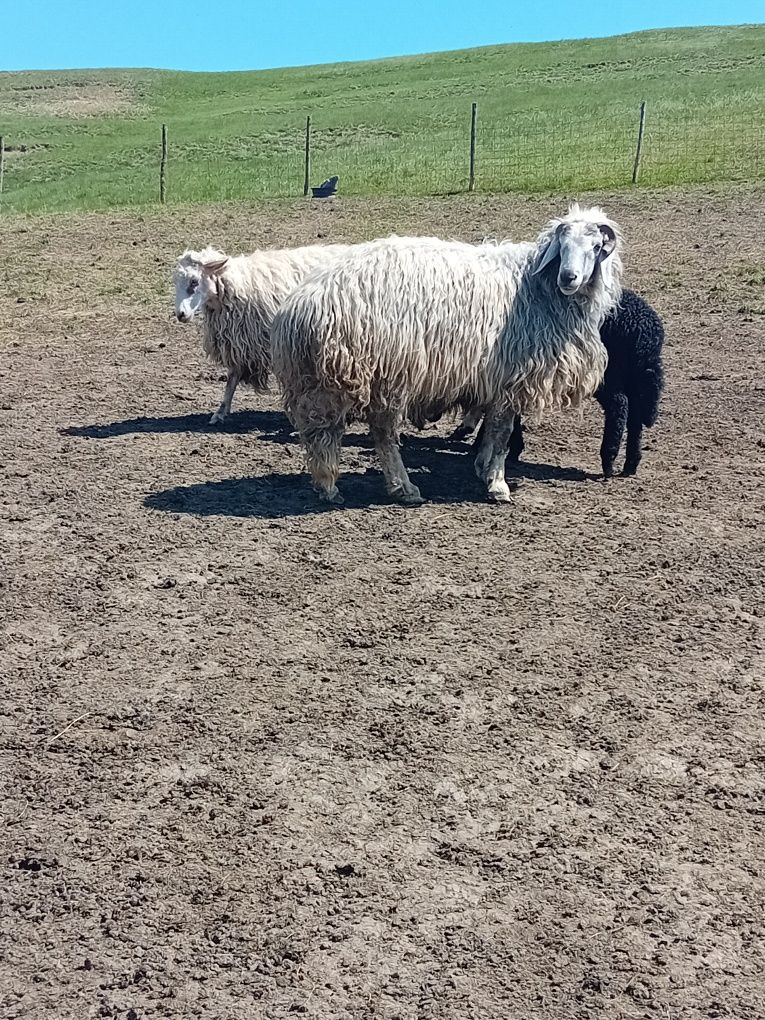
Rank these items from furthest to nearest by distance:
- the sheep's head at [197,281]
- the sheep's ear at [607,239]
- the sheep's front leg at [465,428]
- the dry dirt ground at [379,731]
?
the sheep's head at [197,281] → the sheep's front leg at [465,428] → the sheep's ear at [607,239] → the dry dirt ground at [379,731]

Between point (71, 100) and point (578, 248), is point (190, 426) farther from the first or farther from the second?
point (71, 100)

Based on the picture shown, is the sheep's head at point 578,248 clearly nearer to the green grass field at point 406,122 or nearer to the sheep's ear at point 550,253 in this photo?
the sheep's ear at point 550,253

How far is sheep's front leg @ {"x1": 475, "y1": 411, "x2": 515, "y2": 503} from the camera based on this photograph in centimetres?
744

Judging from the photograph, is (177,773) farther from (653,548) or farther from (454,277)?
(454,277)

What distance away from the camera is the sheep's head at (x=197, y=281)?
9.24m

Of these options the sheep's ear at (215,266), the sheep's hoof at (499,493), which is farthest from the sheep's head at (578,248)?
the sheep's ear at (215,266)

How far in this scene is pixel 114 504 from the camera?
7.37 m

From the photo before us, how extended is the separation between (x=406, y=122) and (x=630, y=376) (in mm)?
36670

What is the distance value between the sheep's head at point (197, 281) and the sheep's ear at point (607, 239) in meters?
3.52

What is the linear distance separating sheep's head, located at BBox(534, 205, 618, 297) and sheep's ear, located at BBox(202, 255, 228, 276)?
314cm

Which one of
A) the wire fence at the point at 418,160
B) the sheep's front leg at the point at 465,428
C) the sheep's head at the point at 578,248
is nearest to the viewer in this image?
the sheep's head at the point at 578,248

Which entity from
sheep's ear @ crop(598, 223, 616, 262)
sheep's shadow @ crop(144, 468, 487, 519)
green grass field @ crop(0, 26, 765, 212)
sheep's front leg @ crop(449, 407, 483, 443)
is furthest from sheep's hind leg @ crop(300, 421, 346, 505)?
green grass field @ crop(0, 26, 765, 212)

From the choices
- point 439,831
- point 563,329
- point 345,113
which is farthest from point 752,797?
point 345,113

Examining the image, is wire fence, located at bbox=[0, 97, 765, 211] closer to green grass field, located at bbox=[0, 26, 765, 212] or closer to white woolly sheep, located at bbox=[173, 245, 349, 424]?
green grass field, located at bbox=[0, 26, 765, 212]
